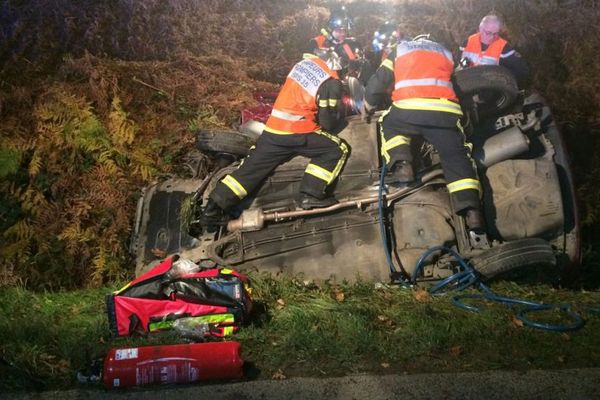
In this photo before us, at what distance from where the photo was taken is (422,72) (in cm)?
502

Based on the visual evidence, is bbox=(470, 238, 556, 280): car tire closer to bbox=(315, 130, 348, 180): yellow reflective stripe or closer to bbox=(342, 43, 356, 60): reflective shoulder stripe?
bbox=(315, 130, 348, 180): yellow reflective stripe

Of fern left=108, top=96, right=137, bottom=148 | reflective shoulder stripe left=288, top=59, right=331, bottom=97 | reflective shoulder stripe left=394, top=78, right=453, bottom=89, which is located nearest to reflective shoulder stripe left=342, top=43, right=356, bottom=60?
reflective shoulder stripe left=288, top=59, right=331, bottom=97

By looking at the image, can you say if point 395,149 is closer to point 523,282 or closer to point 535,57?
point 523,282

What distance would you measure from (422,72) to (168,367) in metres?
3.32

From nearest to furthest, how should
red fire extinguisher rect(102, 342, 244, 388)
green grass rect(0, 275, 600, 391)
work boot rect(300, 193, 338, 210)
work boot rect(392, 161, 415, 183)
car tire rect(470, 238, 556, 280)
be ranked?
red fire extinguisher rect(102, 342, 244, 388) → green grass rect(0, 275, 600, 391) → car tire rect(470, 238, 556, 280) → work boot rect(392, 161, 415, 183) → work boot rect(300, 193, 338, 210)

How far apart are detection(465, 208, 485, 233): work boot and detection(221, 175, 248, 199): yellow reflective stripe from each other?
86.8 inches

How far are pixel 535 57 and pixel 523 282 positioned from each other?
4.33 m

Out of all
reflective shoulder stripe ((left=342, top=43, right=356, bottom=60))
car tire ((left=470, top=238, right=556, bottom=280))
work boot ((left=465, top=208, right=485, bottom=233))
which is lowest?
car tire ((left=470, top=238, right=556, bottom=280))

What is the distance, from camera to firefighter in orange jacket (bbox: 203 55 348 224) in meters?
5.34

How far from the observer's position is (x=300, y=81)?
5.38m

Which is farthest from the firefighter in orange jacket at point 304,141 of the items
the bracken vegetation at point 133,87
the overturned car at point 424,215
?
the bracken vegetation at point 133,87

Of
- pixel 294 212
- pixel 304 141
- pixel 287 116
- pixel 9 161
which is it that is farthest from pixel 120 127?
pixel 294 212

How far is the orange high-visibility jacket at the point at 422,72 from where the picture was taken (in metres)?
5.02

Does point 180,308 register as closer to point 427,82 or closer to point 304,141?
point 304,141
